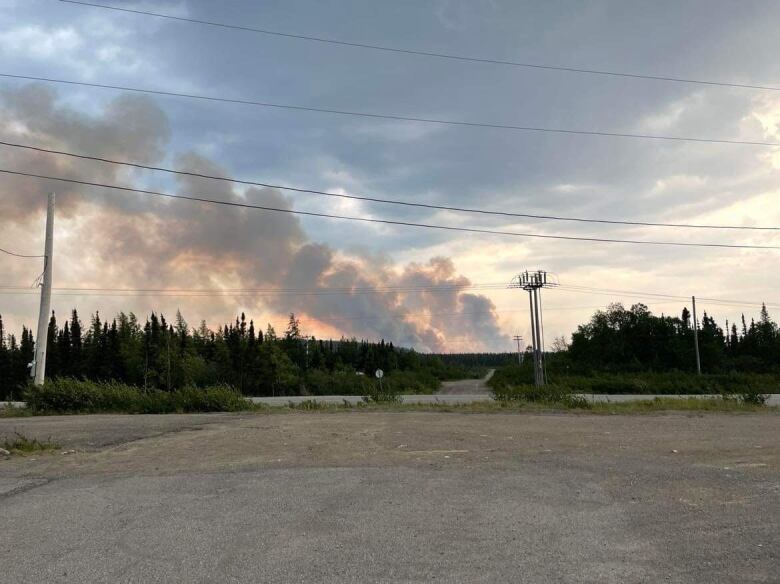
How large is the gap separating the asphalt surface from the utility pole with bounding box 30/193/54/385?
15571 mm

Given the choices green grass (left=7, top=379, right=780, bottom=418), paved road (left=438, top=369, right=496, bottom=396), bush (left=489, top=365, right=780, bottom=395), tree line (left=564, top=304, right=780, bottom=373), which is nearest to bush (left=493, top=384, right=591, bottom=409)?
green grass (left=7, top=379, right=780, bottom=418)

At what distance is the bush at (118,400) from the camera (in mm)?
26609

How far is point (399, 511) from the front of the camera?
752 centimetres

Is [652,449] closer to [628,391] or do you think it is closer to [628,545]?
[628,545]

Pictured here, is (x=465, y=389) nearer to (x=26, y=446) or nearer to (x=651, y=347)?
(x=651, y=347)

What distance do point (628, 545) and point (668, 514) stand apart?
4.66 feet

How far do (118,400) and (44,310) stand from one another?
5265mm

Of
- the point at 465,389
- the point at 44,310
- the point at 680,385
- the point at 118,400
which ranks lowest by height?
the point at 465,389

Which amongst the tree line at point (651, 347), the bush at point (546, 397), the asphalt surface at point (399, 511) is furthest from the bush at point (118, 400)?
the tree line at point (651, 347)

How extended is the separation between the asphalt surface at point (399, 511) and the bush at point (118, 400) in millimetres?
12741

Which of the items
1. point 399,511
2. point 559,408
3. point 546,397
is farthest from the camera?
point 546,397

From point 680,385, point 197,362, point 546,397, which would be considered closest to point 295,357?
point 197,362

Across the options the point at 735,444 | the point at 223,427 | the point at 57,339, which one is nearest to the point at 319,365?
the point at 57,339

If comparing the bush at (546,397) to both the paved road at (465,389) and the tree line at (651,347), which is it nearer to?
the paved road at (465,389)
